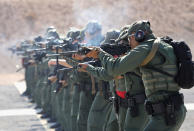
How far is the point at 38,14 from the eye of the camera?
4616 centimetres

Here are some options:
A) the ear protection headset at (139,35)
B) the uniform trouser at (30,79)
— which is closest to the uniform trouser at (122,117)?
the ear protection headset at (139,35)

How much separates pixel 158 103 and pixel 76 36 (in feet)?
17.8

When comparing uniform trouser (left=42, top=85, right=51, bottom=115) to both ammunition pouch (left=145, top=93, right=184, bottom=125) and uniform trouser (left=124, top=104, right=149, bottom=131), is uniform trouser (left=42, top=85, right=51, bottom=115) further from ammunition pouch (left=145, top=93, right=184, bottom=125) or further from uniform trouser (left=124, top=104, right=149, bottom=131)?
ammunition pouch (left=145, top=93, right=184, bottom=125)

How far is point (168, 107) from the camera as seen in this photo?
20.7ft

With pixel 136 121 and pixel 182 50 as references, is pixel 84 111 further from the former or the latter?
pixel 182 50

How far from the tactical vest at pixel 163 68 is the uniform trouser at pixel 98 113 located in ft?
8.34

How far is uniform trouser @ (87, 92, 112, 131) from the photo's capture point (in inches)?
348

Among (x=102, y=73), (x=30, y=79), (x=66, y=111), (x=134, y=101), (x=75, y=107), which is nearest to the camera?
(x=102, y=73)

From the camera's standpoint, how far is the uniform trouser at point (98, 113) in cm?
884

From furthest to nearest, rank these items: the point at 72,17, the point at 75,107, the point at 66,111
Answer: the point at 72,17, the point at 66,111, the point at 75,107

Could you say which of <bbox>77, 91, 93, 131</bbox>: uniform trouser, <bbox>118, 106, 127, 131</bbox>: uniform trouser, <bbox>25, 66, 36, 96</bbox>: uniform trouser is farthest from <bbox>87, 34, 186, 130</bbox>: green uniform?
<bbox>25, 66, 36, 96</bbox>: uniform trouser

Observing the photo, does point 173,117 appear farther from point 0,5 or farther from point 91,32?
point 0,5

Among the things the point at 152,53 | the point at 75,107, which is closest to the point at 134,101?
the point at 152,53

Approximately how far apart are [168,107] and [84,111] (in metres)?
3.67
